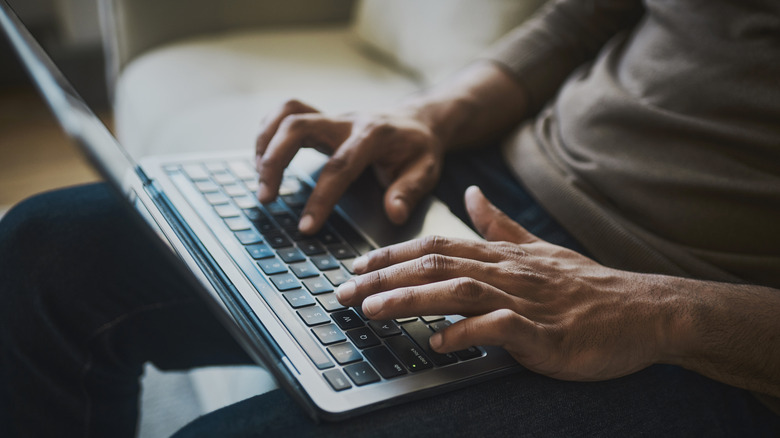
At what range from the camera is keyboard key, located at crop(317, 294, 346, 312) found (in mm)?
548

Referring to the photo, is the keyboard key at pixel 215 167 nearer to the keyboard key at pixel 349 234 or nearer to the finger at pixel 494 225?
the keyboard key at pixel 349 234

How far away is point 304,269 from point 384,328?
11 cm

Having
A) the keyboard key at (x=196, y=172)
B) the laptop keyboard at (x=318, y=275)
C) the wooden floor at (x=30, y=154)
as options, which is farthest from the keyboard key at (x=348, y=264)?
the wooden floor at (x=30, y=154)

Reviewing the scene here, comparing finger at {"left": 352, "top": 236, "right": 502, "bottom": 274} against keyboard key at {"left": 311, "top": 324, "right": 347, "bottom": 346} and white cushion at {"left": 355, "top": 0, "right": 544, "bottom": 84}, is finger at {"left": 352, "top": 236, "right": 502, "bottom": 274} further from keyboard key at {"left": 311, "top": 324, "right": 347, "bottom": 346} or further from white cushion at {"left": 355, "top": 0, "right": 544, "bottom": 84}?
white cushion at {"left": 355, "top": 0, "right": 544, "bottom": 84}

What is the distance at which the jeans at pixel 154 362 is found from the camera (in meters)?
0.50

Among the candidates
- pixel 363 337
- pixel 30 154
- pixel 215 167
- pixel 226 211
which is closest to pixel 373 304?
pixel 363 337

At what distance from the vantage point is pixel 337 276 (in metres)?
0.60

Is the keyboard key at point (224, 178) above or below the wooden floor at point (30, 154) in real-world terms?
above

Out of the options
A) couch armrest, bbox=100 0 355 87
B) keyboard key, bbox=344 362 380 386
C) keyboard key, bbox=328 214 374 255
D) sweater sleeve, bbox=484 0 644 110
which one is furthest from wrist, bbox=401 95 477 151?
couch armrest, bbox=100 0 355 87

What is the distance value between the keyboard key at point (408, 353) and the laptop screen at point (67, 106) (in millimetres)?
249

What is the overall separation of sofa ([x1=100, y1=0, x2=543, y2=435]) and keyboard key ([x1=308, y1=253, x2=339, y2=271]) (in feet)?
1.22

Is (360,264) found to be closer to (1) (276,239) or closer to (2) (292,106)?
(1) (276,239)

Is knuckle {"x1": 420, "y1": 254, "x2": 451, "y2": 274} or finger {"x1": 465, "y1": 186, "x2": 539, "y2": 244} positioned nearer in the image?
knuckle {"x1": 420, "y1": 254, "x2": 451, "y2": 274}

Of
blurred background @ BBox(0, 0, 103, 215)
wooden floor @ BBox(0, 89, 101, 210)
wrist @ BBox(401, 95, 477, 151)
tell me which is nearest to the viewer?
wrist @ BBox(401, 95, 477, 151)
